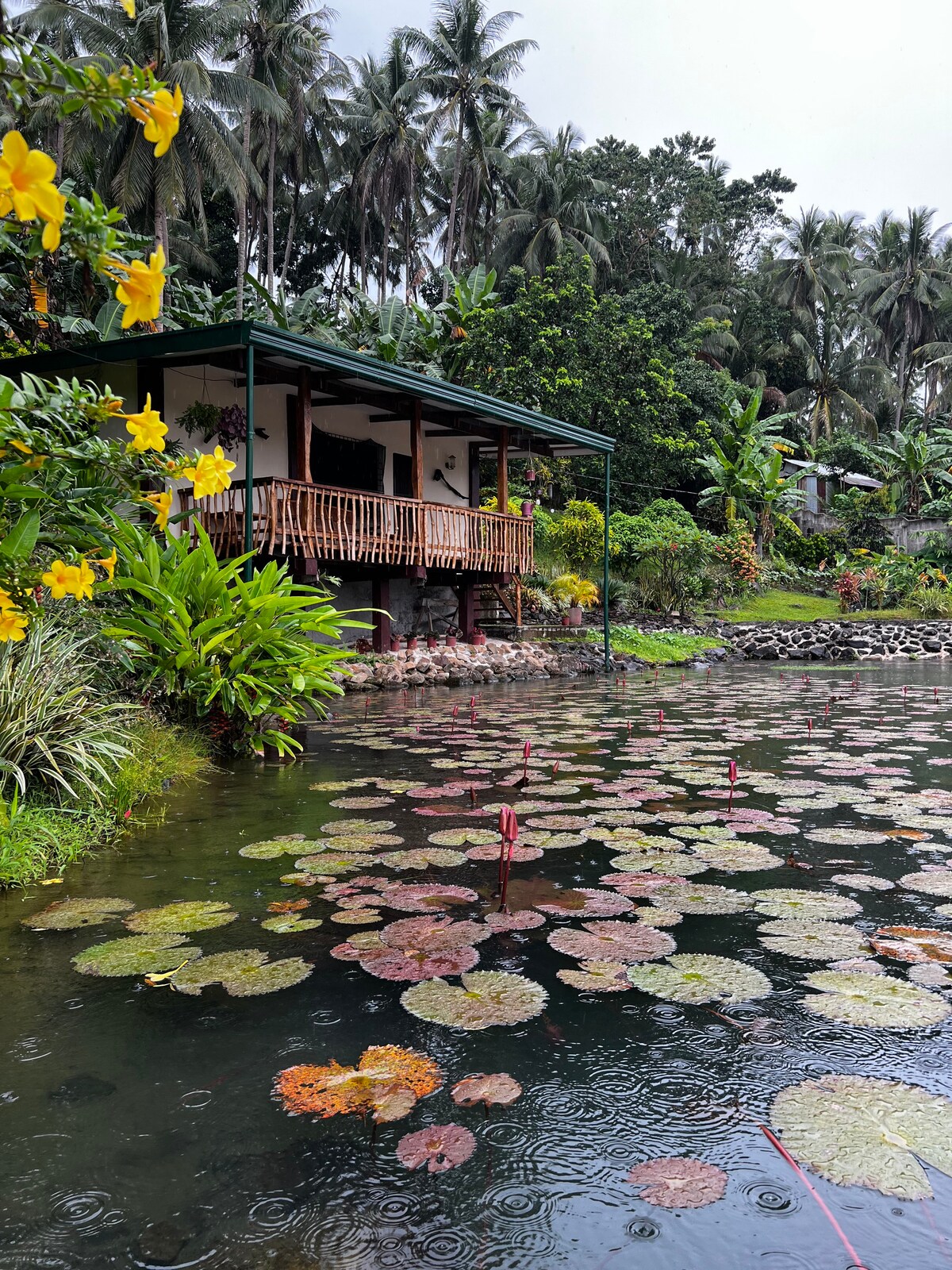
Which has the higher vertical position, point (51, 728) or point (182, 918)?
point (51, 728)

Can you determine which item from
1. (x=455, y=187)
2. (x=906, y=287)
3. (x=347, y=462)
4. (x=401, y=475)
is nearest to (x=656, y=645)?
(x=401, y=475)

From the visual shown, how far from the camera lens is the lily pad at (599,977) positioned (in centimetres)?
258

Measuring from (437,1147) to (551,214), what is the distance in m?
33.7

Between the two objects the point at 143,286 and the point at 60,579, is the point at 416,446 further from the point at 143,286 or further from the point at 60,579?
the point at 143,286

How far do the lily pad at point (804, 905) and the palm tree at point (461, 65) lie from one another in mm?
28726

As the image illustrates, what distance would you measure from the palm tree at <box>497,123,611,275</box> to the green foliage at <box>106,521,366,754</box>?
27158mm

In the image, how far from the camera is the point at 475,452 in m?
17.9

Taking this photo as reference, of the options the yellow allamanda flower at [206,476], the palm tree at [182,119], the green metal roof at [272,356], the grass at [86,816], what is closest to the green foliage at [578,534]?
the green metal roof at [272,356]

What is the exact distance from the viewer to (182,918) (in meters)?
3.16

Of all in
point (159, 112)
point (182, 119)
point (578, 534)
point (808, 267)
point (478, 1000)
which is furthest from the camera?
point (808, 267)

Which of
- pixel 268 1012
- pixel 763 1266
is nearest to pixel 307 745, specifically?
pixel 268 1012

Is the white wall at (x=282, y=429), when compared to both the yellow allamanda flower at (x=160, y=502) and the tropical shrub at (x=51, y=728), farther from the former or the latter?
the yellow allamanda flower at (x=160, y=502)

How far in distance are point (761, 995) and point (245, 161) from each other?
2791 cm

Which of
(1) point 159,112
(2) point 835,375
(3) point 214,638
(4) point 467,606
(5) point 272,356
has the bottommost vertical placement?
(3) point 214,638
